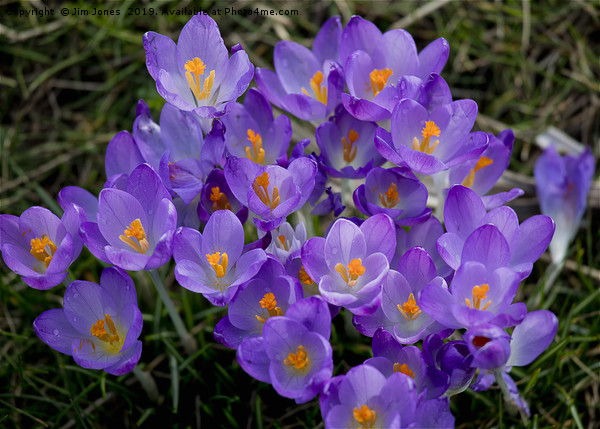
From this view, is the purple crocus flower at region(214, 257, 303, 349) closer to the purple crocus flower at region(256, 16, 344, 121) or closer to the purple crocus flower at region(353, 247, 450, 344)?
the purple crocus flower at region(353, 247, 450, 344)

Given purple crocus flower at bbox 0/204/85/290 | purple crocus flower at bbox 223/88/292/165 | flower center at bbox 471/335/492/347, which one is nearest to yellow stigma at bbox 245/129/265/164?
purple crocus flower at bbox 223/88/292/165

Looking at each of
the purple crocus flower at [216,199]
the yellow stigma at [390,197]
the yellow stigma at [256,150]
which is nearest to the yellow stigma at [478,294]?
the yellow stigma at [390,197]

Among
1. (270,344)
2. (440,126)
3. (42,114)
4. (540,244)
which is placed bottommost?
(42,114)

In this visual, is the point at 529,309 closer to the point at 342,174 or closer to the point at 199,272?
the point at 342,174

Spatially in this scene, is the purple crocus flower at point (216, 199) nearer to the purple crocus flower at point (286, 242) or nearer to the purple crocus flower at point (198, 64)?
the purple crocus flower at point (286, 242)

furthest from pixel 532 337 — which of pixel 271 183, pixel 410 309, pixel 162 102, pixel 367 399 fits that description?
pixel 162 102

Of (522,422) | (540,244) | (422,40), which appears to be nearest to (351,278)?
(540,244)
